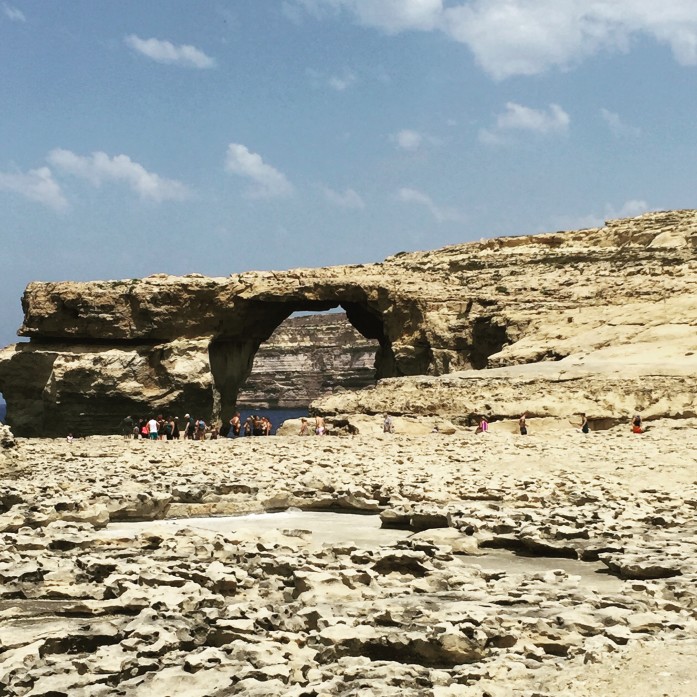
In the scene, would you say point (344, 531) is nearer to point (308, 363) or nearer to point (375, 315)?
point (375, 315)

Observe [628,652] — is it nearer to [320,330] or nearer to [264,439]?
[264,439]

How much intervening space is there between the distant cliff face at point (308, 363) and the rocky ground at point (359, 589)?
97.7m

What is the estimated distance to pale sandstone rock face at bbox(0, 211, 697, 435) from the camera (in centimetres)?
3120

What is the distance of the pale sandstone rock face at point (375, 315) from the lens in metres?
31.2

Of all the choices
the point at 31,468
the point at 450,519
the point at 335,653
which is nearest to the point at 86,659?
the point at 335,653

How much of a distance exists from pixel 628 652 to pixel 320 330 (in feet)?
368

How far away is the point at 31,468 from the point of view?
15.0 m

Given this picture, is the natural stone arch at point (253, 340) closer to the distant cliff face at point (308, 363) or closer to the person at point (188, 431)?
the person at point (188, 431)

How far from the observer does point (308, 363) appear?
380ft

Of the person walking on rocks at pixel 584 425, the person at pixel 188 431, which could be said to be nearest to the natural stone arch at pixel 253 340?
the person at pixel 188 431

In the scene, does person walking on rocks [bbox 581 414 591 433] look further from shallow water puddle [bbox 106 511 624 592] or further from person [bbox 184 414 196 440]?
person [bbox 184 414 196 440]

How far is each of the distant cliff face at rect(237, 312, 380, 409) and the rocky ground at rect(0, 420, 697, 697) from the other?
320 feet

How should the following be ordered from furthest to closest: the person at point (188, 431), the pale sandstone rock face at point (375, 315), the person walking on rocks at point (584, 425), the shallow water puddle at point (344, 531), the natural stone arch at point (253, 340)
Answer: the natural stone arch at point (253, 340), the pale sandstone rock face at point (375, 315), the person at point (188, 431), the person walking on rocks at point (584, 425), the shallow water puddle at point (344, 531)

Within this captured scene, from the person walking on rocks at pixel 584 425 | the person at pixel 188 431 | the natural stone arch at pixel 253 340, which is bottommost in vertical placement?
the person at pixel 188 431
